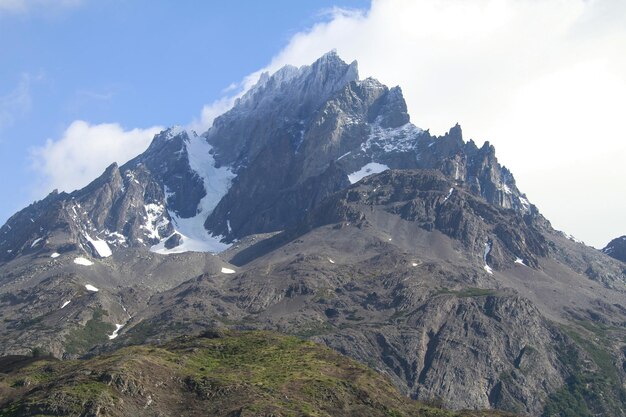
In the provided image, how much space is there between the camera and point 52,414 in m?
196

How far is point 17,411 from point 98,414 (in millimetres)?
17595

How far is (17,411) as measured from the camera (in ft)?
655

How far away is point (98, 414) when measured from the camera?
197 m

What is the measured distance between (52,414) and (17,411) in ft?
29.8

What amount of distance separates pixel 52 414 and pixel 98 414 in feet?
30.3
